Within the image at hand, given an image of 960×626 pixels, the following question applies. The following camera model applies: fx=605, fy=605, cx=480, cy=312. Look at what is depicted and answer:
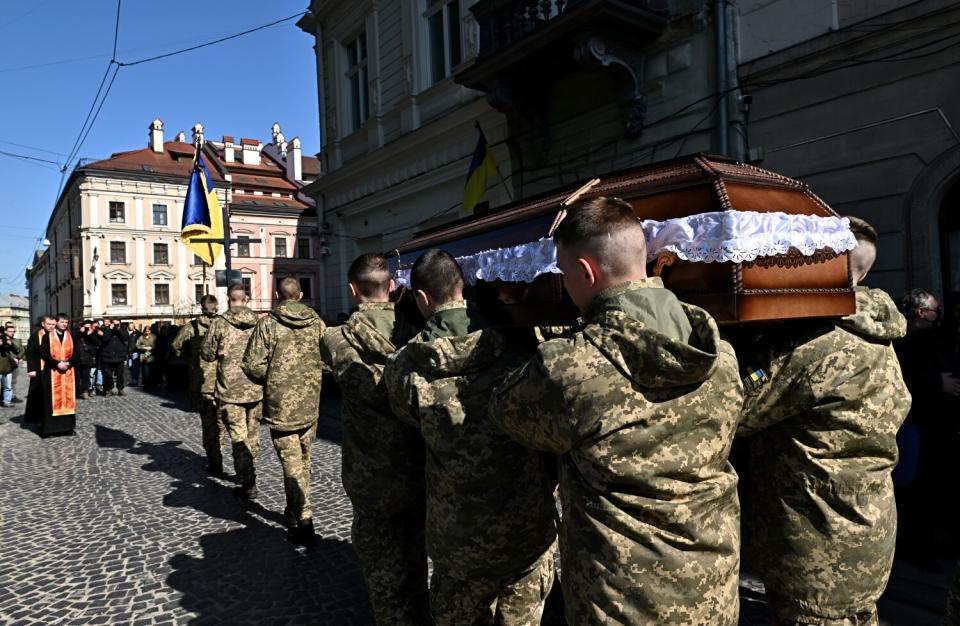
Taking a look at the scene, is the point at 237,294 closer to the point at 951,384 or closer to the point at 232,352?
the point at 232,352

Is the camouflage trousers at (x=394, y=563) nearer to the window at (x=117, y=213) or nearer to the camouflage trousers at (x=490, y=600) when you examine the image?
the camouflage trousers at (x=490, y=600)

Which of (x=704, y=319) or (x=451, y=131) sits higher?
(x=451, y=131)

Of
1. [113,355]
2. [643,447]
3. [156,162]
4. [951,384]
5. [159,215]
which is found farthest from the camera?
[156,162]

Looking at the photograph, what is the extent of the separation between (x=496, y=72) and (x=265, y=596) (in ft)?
23.3

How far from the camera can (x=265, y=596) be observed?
3396mm

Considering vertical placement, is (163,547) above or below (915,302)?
below

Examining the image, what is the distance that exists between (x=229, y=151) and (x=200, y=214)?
1537 inches

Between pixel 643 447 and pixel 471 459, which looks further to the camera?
pixel 471 459

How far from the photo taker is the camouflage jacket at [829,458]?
1939 millimetres

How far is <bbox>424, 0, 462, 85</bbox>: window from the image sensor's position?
10.9 metres

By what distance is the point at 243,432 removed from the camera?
17.7ft

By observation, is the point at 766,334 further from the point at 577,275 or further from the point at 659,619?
the point at 659,619

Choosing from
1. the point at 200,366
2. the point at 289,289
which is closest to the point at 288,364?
the point at 289,289

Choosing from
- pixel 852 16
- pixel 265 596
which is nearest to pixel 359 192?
pixel 852 16
